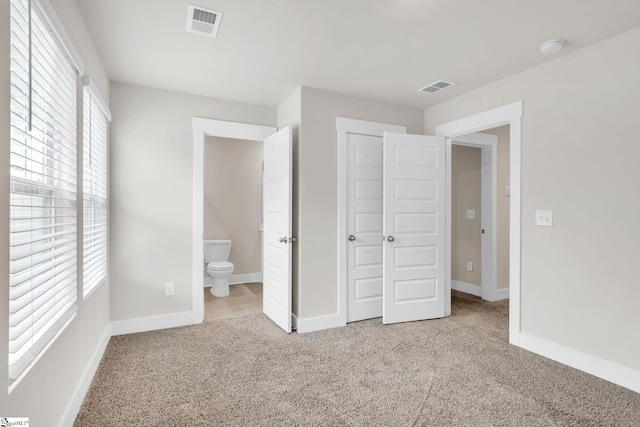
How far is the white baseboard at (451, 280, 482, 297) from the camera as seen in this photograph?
4528mm

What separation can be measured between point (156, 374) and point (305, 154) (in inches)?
84.1

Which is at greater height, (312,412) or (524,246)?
(524,246)

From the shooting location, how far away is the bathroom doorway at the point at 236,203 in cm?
525

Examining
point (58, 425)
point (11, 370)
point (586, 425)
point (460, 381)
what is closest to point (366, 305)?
point (460, 381)

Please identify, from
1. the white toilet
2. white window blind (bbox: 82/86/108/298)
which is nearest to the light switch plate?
white window blind (bbox: 82/86/108/298)

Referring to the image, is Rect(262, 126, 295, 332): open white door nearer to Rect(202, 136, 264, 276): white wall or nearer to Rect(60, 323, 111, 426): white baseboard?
Rect(60, 323, 111, 426): white baseboard

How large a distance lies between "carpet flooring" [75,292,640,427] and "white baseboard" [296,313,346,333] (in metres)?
0.10

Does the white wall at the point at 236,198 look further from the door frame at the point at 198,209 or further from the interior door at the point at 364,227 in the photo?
the interior door at the point at 364,227

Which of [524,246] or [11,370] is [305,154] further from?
[11,370]

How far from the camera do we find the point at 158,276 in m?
3.30

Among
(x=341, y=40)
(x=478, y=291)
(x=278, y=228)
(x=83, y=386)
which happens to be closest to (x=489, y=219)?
(x=478, y=291)

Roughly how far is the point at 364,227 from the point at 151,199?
6.90ft

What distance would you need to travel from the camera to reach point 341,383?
2254mm

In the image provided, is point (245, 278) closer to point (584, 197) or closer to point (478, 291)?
point (478, 291)
